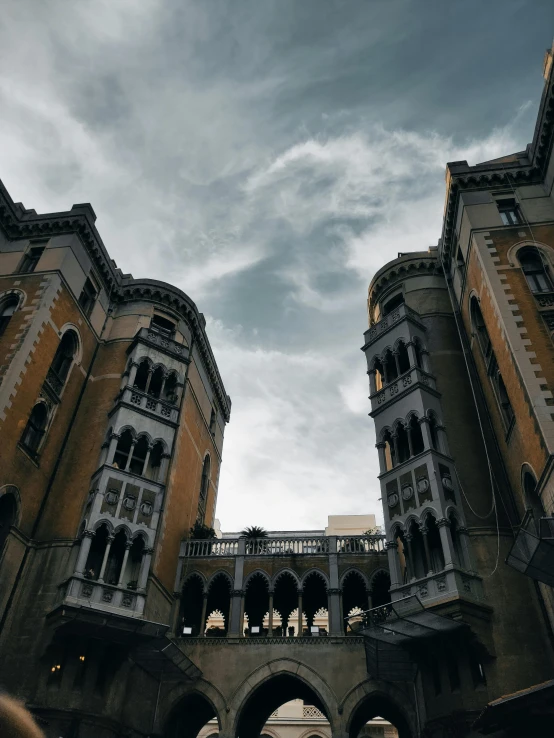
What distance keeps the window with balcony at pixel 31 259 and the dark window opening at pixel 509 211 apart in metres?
25.7

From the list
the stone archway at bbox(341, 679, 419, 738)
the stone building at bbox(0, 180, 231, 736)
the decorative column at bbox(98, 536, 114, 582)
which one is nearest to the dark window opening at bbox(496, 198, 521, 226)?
the stone building at bbox(0, 180, 231, 736)

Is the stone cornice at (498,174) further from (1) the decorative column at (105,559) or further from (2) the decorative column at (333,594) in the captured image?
(1) the decorative column at (105,559)

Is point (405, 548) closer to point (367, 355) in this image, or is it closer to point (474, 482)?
point (474, 482)

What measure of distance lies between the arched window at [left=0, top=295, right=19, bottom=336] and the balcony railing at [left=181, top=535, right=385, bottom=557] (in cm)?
1532

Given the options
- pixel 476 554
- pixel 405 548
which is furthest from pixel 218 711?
pixel 476 554

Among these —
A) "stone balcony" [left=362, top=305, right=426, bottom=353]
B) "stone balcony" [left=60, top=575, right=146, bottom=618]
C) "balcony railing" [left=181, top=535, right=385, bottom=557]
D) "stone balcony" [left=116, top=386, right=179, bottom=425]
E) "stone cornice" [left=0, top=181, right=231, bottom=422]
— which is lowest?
"stone balcony" [left=60, top=575, right=146, bottom=618]

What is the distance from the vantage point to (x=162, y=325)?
3797cm

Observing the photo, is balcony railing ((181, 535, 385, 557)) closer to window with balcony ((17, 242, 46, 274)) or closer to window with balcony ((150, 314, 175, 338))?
window with balcony ((150, 314, 175, 338))

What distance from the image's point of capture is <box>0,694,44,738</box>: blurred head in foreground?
829 inches

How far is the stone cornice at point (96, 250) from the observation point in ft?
112

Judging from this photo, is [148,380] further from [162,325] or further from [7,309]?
[7,309]

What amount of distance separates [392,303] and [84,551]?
22.9 meters

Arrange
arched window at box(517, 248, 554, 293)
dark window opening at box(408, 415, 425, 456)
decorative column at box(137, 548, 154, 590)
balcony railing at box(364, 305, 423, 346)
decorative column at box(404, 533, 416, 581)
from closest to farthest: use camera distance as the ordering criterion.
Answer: decorative column at box(404, 533, 416, 581) < decorative column at box(137, 548, 154, 590) < arched window at box(517, 248, 554, 293) < dark window opening at box(408, 415, 425, 456) < balcony railing at box(364, 305, 423, 346)

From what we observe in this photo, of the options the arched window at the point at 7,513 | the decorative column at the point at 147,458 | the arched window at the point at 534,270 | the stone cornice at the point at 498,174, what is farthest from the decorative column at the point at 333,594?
the stone cornice at the point at 498,174
